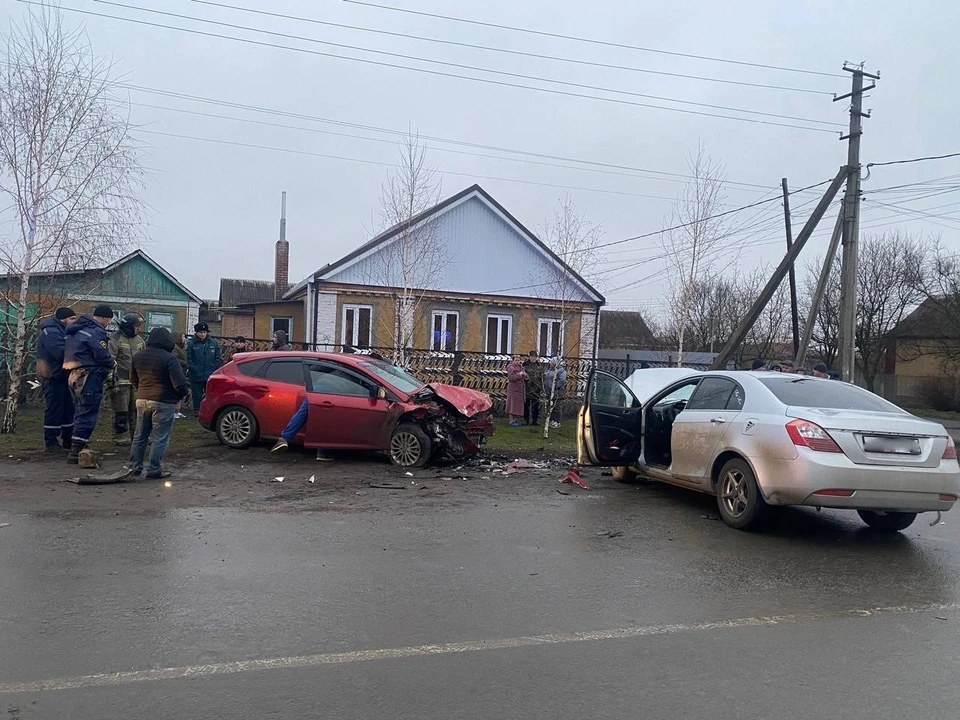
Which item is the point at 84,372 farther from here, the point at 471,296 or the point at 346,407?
the point at 471,296

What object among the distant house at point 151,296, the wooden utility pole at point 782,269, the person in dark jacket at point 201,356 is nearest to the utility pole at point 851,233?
the wooden utility pole at point 782,269

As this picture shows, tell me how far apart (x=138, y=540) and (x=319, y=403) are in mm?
4286

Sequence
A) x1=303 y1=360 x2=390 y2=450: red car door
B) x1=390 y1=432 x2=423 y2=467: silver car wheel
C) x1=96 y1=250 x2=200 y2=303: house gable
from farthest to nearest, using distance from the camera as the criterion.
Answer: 1. x1=96 y1=250 x2=200 y2=303: house gable
2. x1=303 y1=360 x2=390 y2=450: red car door
3. x1=390 y1=432 x2=423 y2=467: silver car wheel

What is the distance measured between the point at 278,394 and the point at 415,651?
7.38 m

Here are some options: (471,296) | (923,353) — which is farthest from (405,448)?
(923,353)

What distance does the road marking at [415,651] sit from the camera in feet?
12.1

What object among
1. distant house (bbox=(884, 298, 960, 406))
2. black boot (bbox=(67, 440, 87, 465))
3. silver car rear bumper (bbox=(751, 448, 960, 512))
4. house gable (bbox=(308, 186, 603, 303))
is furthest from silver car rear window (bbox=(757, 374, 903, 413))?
distant house (bbox=(884, 298, 960, 406))

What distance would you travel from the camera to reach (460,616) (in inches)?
186

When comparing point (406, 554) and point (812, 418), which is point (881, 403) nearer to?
point (812, 418)

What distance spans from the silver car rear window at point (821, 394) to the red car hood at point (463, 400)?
4.14 meters

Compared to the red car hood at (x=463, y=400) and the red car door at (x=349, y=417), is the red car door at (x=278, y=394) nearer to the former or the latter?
the red car door at (x=349, y=417)

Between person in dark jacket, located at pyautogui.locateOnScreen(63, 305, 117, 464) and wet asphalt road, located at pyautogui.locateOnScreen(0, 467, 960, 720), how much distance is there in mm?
2047

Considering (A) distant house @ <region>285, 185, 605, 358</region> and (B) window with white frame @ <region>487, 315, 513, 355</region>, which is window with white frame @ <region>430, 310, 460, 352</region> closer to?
(A) distant house @ <region>285, 185, 605, 358</region>

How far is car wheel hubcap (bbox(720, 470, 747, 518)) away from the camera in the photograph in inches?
280
